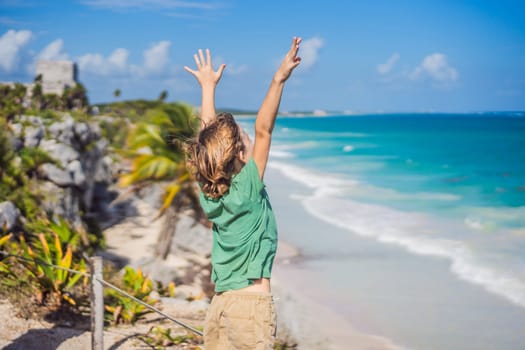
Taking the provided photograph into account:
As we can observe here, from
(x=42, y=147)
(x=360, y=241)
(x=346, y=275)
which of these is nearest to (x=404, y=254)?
(x=360, y=241)

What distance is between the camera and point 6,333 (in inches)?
185

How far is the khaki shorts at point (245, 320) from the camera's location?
2.26m

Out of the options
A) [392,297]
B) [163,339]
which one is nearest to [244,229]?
[163,339]

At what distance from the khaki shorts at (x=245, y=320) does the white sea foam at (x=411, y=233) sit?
26.0 ft

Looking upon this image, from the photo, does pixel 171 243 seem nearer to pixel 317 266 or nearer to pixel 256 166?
pixel 317 266

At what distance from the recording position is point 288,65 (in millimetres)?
2297

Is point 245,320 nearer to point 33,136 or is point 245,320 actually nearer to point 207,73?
point 207,73

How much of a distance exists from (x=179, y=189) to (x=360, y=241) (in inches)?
180

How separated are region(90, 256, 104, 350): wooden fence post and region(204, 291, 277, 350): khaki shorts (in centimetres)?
189

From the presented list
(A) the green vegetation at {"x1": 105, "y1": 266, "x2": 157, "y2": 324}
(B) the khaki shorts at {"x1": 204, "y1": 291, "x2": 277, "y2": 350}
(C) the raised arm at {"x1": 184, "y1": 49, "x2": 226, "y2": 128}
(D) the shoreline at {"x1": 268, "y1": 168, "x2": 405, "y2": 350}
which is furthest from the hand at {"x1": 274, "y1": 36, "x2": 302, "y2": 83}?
(D) the shoreline at {"x1": 268, "y1": 168, "x2": 405, "y2": 350}

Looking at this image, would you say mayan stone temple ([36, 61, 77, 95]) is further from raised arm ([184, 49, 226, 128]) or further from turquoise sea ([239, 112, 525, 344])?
raised arm ([184, 49, 226, 128])

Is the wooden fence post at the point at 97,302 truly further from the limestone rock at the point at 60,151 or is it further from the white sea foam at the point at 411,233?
the white sea foam at the point at 411,233

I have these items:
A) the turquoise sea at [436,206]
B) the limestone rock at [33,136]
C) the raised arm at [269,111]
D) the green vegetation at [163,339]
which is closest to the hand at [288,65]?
the raised arm at [269,111]

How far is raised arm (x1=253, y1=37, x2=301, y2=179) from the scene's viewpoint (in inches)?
88.0
